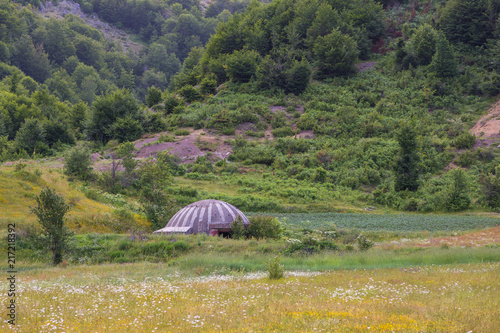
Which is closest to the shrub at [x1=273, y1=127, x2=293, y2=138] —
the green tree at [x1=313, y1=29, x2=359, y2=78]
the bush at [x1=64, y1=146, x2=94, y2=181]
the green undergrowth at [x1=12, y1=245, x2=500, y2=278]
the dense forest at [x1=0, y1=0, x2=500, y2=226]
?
the dense forest at [x1=0, y1=0, x2=500, y2=226]

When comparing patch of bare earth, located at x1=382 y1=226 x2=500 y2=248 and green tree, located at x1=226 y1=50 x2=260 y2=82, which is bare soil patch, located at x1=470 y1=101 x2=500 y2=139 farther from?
green tree, located at x1=226 y1=50 x2=260 y2=82

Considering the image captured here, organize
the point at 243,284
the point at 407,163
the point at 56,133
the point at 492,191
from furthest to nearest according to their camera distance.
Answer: the point at 56,133
the point at 407,163
the point at 492,191
the point at 243,284

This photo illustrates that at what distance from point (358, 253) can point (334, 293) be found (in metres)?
8.72

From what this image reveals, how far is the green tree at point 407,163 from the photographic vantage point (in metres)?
43.0

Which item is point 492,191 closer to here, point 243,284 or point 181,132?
point 243,284

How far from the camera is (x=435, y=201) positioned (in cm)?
3938

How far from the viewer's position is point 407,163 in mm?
43312

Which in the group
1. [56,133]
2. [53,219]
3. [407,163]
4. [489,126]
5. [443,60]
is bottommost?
[53,219]

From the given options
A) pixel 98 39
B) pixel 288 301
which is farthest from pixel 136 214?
pixel 98 39

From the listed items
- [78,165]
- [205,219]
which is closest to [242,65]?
[78,165]

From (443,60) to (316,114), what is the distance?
73.9ft

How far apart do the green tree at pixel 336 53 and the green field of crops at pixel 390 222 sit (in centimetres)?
4380

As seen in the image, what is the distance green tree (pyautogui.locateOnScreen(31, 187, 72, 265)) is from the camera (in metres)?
17.3

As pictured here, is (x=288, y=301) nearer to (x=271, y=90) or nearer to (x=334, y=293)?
(x=334, y=293)
